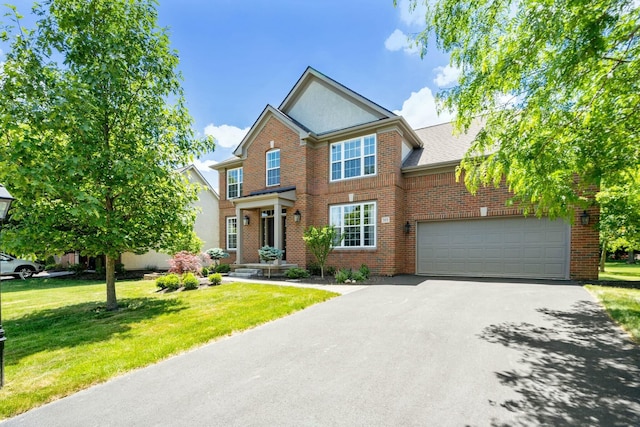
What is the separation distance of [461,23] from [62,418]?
22.9 feet

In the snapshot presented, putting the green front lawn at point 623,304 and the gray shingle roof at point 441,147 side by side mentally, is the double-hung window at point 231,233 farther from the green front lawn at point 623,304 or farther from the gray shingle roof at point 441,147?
the green front lawn at point 623,304

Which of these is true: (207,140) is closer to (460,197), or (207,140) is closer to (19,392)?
(19,392)

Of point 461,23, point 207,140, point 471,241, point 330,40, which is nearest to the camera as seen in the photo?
point 461,23

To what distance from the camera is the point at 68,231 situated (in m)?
6.48

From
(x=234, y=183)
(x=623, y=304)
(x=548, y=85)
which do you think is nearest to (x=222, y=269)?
(x=234, y=183)

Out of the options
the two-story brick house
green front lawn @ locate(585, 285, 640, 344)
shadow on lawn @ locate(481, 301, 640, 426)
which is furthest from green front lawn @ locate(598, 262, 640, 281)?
shadow on lawn @ locate(481, 301, 640, 426)

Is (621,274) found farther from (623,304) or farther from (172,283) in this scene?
(172,283)

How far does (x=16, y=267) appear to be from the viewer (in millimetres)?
15391

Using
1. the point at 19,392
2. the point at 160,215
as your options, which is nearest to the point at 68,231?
the point at 160,215

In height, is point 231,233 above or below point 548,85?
below

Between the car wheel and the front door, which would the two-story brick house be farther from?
the car wheel

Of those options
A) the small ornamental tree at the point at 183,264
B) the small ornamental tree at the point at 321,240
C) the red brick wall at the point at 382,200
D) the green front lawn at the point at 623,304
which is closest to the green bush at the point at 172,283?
the small ornamental tree at the point at 183,264

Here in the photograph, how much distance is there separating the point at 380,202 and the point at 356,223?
1.45 m

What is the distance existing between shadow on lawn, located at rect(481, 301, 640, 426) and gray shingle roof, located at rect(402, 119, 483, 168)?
25.4ft
